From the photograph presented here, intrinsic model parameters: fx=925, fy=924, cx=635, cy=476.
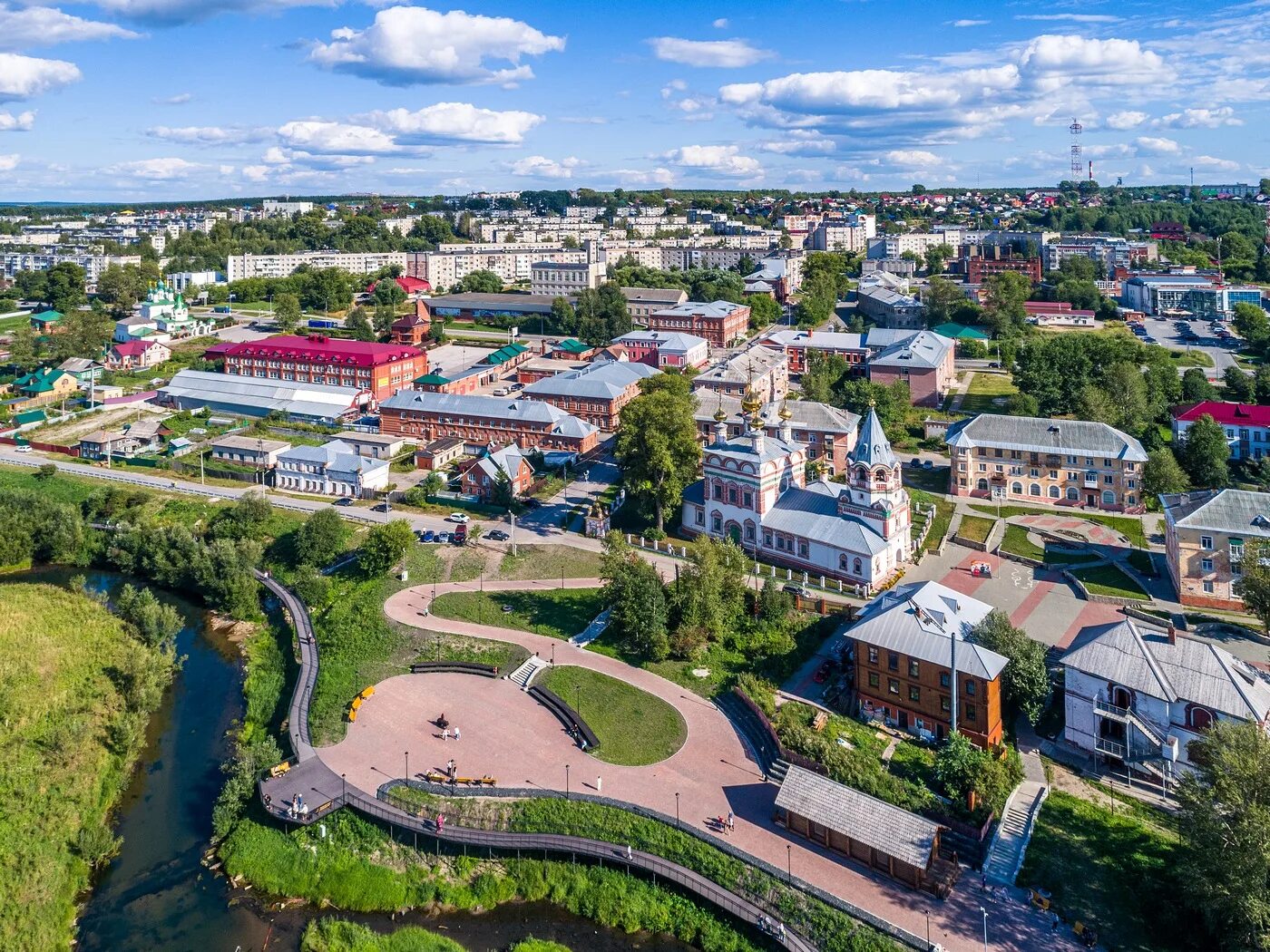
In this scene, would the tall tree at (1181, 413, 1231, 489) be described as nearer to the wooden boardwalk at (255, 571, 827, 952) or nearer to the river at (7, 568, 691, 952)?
the wooden boardwalk at (255, 571, 827, 952)

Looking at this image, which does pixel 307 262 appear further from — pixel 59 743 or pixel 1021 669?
pixel 1021 669

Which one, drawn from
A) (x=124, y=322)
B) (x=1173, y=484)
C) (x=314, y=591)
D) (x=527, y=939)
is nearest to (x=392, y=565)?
(x=314, y=591)

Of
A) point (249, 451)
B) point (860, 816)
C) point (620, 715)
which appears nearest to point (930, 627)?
point (860, 816)

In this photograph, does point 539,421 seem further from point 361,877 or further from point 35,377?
point 35,377

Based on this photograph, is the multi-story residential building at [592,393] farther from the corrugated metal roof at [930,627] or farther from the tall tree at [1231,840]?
the tall tree at [1231,840]

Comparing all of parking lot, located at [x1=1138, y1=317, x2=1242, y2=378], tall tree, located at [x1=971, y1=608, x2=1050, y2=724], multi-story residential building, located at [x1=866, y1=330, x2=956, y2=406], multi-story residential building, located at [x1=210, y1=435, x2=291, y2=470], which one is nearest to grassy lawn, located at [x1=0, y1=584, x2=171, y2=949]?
multi-story residential building, located at [x1=210, y1=435, x2=291, y2=470]

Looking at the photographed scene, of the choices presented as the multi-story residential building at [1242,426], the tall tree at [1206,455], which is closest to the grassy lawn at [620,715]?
the tall tree at [1206,455]
